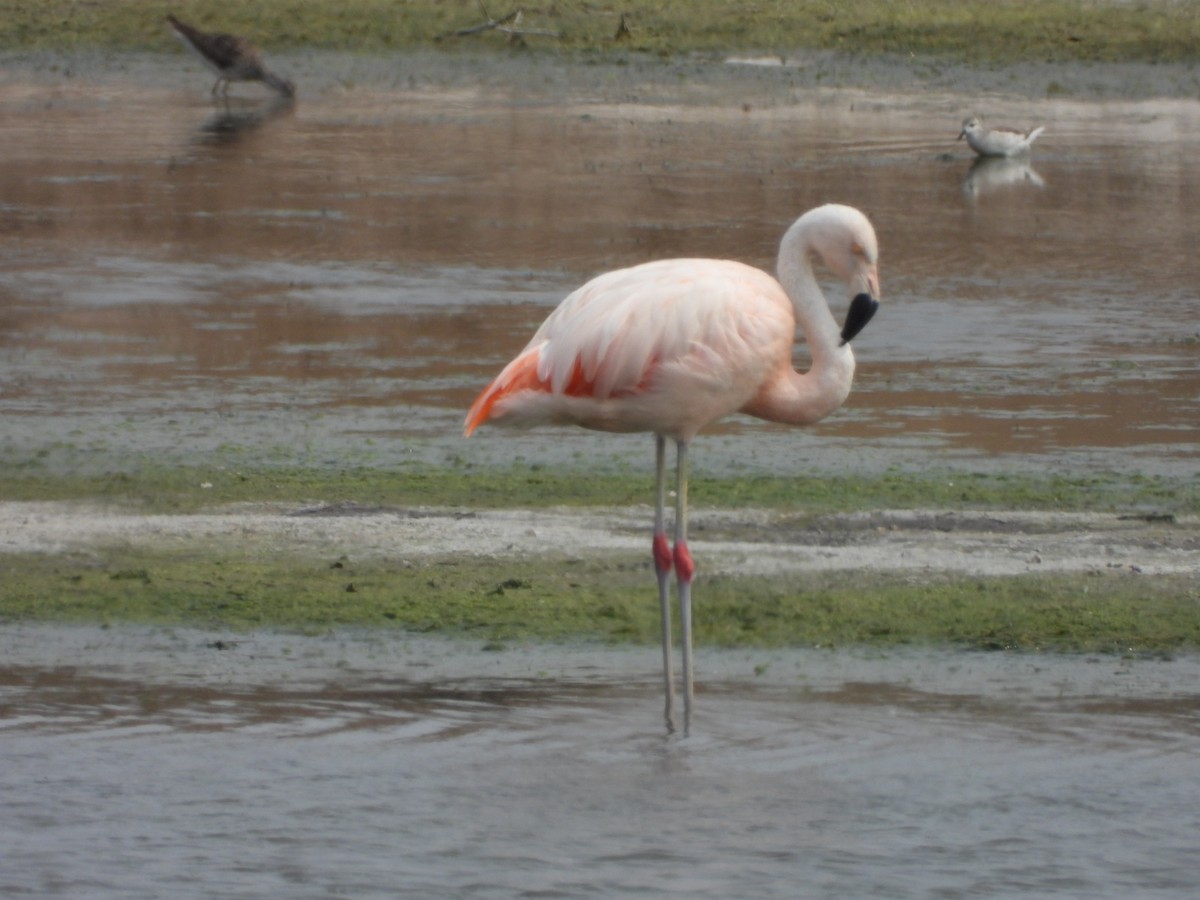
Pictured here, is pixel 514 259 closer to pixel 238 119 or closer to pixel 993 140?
pixel 993 140

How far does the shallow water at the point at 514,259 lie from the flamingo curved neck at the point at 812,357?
2453 millimetres

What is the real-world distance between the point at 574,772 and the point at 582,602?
159cm

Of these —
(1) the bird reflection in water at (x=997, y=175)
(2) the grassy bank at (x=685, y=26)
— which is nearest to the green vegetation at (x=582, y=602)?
(1) the bird reflection in water at (x=997, y=175)

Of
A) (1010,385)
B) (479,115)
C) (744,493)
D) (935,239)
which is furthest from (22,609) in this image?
(479,115)

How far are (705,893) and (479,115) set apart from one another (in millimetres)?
20163

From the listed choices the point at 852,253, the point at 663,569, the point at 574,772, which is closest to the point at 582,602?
the point at 663,569

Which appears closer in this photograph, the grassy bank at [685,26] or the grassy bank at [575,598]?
the grassy bank at [575,598]

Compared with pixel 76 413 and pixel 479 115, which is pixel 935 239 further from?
pixel 479 115

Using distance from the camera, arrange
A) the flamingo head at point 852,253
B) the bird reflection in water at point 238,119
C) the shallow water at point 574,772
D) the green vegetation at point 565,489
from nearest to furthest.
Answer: the shallow water at point 574,772 → the flamingo head at point 852,253 → the green vegetation at point 565,489 → the bird reflection in water at point 238,119

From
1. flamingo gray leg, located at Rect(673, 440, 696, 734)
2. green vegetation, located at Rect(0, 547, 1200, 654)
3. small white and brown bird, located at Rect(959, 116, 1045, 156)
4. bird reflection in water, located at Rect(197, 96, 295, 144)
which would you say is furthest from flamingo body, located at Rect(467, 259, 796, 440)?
bird reflection in water, located at Rect(197, 96, 295, 144)

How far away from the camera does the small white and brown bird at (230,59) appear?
2709cm

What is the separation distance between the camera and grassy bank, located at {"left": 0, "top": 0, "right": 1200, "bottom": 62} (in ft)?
106

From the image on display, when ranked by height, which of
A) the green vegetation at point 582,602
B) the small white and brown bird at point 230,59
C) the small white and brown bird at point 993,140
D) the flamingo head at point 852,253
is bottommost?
the green vegetation at point 582,602

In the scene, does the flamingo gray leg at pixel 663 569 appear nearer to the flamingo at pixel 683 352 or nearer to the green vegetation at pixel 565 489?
Answer: the flamingo at pixel 683 352
